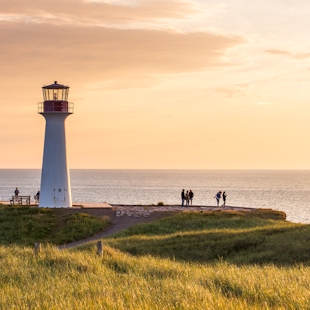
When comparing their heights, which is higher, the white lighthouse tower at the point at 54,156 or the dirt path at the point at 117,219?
the white lighthouse tower at the point at 54,156

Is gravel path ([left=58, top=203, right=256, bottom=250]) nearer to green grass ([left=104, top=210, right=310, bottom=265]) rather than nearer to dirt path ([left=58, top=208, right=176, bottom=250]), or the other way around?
dirt path ([left=58, top=208, right=176, bottom=250])

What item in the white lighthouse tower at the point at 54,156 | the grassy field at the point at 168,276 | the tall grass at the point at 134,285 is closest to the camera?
the tall grass at the point at 134,285

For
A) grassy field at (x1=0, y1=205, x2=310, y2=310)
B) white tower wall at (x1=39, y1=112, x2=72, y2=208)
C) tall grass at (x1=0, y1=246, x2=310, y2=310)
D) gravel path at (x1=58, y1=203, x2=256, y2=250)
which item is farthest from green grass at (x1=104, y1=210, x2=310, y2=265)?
white tower wall at (x1=39, y1=112, x2=72, y2=208)

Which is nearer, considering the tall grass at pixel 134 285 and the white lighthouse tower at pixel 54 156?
the tall grass at pixel 134 285

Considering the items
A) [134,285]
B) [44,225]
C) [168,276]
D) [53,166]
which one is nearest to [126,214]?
[44,225]

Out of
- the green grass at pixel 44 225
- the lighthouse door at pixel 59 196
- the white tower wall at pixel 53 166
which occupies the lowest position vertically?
the green grass at pixel 44 225

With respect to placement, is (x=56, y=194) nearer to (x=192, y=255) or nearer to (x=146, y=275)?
(x=192, y=255)

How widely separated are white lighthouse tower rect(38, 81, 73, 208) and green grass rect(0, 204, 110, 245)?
232 cm

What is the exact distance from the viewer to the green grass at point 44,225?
35.1m

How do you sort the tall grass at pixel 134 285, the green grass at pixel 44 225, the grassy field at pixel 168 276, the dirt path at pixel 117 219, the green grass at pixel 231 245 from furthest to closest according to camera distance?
the dirt path at pixel 117 219, the green grass at pixel 44 225, the green grass at pixel 231 245, the grassy field at pixel 168 276, the tall grass at pixel 134 285

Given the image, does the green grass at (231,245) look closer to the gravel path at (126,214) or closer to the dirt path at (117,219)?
the dirt path at (117,219)

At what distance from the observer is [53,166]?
43125 millimetres

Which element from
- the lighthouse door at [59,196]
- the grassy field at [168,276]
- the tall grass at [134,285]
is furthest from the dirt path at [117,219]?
the tall grass at [134,285]

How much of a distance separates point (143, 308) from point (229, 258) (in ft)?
45.5
